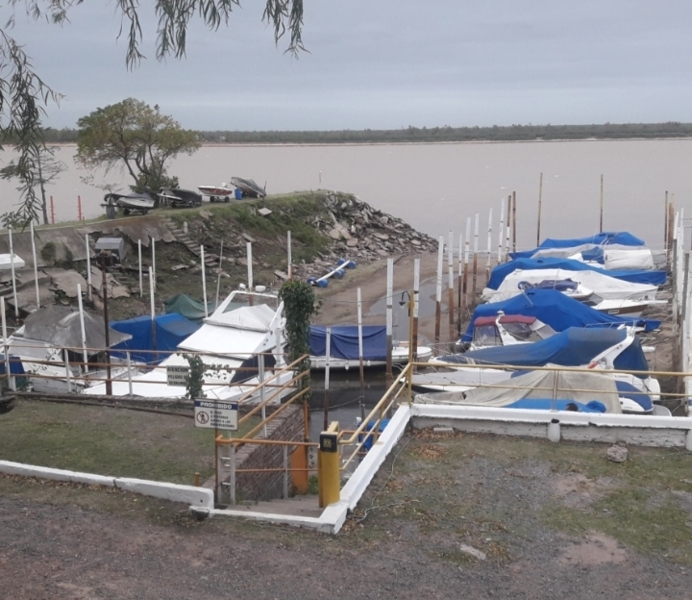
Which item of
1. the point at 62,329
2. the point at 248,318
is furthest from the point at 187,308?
the point at 62,329

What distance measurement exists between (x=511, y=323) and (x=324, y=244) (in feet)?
72.1

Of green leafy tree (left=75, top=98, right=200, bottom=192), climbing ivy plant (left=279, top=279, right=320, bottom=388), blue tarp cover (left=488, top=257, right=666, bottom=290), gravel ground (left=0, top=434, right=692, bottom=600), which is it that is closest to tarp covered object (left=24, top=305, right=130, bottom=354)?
climbing ivy plant (left=279, top=279, right=320, bottom=388)

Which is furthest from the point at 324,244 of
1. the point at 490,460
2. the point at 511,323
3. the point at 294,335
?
the point at 490,460

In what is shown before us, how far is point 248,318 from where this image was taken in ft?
71.6

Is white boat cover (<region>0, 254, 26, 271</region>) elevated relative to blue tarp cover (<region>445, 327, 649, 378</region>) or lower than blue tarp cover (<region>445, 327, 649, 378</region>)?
elevated

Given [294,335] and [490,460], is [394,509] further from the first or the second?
[294,335]

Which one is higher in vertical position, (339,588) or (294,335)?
(294,335)

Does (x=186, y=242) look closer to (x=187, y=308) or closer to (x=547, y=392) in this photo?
(x=187, y=308)

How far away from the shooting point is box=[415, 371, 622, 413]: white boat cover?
50.6 ft

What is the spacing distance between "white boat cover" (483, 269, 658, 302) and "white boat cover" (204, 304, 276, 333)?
1274cm

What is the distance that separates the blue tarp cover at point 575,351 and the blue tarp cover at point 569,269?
12800mm

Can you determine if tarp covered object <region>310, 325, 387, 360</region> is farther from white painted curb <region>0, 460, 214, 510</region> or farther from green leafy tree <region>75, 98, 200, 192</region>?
green leafy tree <region>75, 98, 200, 192</region>

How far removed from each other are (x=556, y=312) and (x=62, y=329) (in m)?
15.5

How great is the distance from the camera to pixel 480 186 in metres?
99.8
